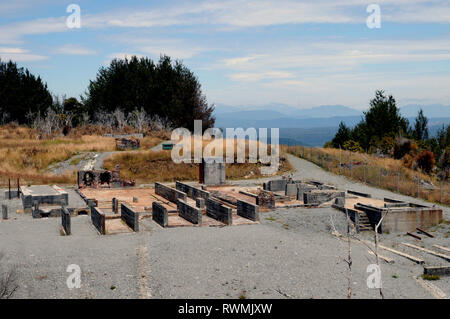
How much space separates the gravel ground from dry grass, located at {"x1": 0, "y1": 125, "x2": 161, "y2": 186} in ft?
56.3

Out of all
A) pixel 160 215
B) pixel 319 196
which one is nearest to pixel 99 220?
pixel 160 215

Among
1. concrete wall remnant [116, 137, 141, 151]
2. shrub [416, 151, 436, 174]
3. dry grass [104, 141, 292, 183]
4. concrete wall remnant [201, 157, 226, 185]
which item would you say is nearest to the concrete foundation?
concrete wall remnant [201, 157, 226, 185]

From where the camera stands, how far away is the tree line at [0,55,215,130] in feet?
259

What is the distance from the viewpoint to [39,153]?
52.0 meters

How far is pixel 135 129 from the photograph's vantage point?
75.6 metres

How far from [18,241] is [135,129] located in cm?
5410

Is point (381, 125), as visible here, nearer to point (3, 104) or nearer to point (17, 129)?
point (17, 129)

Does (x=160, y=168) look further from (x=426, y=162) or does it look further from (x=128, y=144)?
(x=426, y=162)

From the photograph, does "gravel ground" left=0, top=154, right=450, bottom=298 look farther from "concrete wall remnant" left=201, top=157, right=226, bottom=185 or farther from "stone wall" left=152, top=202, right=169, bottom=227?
"concrete wall remnant" left=201, top=157, right=226, bottom=185

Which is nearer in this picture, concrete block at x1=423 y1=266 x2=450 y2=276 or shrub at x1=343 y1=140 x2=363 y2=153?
concrete block at x1=423 y1=266 x2=450 y2=276

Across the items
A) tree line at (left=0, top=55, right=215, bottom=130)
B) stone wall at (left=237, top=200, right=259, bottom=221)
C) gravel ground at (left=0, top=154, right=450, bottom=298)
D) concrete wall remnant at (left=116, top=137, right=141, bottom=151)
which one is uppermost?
tree line at (left=0, top=55, right=215, bottom=130)

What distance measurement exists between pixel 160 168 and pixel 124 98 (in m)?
35.5

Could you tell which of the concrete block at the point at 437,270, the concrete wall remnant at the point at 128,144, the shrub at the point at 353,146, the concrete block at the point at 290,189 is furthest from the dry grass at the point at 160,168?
the concrete block at the point at 437,270
